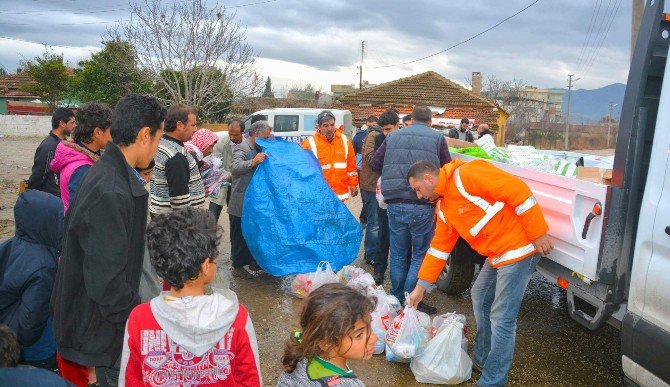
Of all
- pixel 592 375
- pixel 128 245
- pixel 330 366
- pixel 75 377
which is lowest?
pixel 592 375

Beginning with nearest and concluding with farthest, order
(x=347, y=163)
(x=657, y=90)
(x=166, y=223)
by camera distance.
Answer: (x=166, y=223)
(x=657, y=90)
(x=347, y=163)

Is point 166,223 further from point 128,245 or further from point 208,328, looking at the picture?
point 208,328

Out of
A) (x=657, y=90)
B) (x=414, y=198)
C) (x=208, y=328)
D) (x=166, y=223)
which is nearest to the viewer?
(x=208, y=328)

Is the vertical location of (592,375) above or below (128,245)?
below

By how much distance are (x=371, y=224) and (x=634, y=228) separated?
11.4 feet

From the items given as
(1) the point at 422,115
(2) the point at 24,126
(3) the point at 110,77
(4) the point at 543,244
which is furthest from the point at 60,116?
(2) the point at 24,126

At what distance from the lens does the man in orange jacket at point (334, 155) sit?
19.4 ft

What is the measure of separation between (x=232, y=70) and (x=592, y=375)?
19507mm

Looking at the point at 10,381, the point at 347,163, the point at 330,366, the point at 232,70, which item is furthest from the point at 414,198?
the point at 232,70

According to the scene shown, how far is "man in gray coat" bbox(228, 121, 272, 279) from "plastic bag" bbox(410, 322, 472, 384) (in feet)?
8.62

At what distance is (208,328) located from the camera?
5.36ft

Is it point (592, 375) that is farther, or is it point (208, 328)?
point (592, 375)

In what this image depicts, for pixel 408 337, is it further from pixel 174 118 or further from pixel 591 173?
pixel 174 118

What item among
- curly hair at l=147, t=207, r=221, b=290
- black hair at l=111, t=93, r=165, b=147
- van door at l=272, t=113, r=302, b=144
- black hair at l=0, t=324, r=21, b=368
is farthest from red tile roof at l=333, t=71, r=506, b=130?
black hair at l=0, t=324, r=21, b=368
